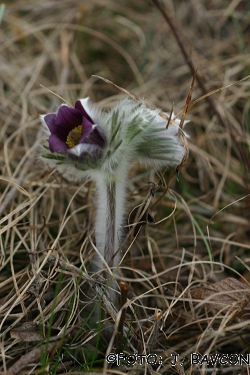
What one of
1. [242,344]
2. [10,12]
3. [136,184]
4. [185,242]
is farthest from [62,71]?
[242,344]

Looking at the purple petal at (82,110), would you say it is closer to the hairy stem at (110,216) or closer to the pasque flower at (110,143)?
the pasque flower at (110,143)

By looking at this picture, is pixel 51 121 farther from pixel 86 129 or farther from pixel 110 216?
pixel 110 216

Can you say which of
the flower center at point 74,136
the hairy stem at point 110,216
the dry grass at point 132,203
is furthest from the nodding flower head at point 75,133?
the dry grass at point 132,203

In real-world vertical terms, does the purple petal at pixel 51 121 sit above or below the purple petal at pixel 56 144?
above

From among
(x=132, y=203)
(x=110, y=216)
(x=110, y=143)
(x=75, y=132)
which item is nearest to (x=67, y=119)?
(x=75, y=132)

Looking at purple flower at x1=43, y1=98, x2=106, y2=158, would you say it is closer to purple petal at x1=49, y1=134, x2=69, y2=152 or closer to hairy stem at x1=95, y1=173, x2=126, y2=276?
purple petal at x1=49, y1=134, x2=69, y2=152

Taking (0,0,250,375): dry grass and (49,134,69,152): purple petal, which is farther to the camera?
(0,0,250,375): dry grass

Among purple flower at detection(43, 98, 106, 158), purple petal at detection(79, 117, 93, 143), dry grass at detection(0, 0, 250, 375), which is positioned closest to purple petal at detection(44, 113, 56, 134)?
purple flower at detection(43, 98, 106, 158)
